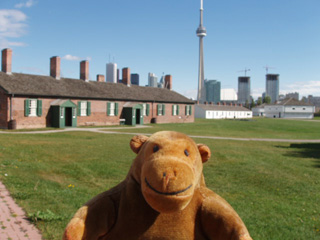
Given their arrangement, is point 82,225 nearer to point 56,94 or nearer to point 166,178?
point 166,178

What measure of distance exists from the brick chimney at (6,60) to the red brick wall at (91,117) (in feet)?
12.8

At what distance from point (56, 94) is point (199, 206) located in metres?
27.1

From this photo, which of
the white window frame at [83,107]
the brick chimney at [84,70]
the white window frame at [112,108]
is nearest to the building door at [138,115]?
the white window frame at [112,108]

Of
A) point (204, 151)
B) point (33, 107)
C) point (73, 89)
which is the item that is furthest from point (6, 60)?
point (204, 151)

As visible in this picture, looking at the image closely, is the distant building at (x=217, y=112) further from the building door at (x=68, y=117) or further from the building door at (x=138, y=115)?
the building door at (x=68, y=117)

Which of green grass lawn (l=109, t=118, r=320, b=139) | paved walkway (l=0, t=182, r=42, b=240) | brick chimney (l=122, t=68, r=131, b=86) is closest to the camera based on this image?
paved walkway (l=0, t=182, r=42, b=240)

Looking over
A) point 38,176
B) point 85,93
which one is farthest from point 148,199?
point 85,93

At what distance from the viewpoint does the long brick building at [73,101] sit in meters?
25.1

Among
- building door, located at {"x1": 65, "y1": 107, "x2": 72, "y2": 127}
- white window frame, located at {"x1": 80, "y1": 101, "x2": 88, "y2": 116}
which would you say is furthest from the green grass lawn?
building door, located at {"x1": 65, "y1": 107, "x2": 72, "y2": 127}

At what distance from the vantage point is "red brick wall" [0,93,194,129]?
24828 millimetres

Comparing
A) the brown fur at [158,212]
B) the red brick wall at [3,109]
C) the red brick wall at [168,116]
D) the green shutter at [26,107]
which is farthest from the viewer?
the red brick wall at [168,116]

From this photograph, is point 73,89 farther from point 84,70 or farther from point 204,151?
point 204,151

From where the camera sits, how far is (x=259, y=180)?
907cm

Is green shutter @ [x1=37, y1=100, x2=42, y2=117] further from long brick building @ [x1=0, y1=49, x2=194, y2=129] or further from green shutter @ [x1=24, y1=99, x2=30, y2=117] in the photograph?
green shutter @ [x1=24, y1=99, x2=30, y2=117]
